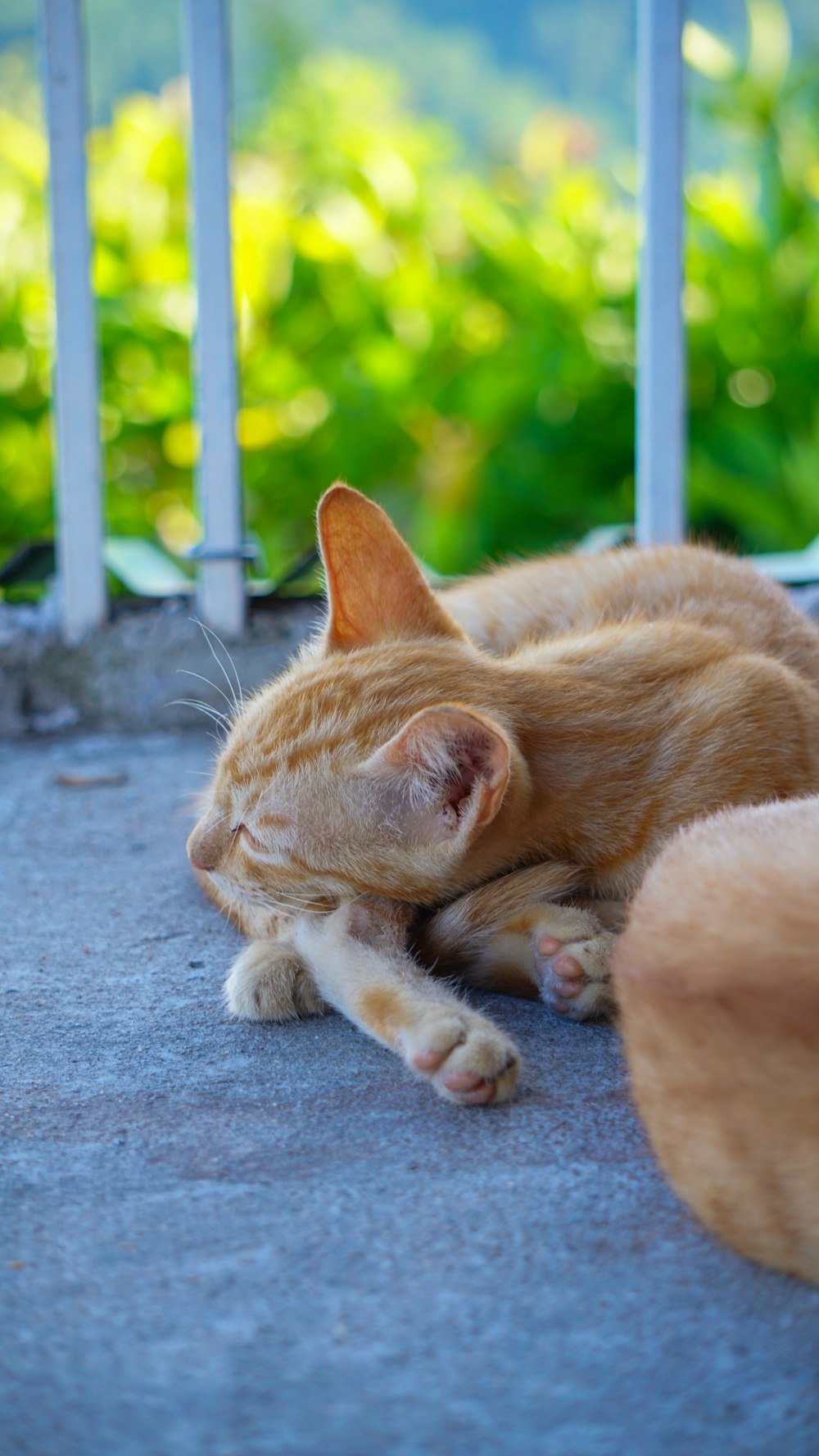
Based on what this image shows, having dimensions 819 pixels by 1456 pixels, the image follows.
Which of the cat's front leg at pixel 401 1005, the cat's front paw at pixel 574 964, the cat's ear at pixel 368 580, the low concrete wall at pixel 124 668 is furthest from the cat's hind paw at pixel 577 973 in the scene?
the low concrete wall at pixel 124 668

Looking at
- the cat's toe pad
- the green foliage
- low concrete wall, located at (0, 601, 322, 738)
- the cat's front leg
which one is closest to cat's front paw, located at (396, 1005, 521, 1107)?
the cat's front leg

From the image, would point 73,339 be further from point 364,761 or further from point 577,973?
point 577,973

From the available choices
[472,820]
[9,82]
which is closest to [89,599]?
[472,820]

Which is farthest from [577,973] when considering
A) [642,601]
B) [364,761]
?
[642,601]

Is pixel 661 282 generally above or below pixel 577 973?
above

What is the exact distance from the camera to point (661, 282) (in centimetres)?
315

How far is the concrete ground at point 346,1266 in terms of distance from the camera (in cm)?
91

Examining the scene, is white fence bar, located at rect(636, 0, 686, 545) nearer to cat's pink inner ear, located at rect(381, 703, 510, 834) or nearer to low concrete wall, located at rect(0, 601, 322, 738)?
low concrete wall, located at rect(0, 601, 322, 738)

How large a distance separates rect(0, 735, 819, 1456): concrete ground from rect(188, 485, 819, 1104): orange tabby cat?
0.29 feet

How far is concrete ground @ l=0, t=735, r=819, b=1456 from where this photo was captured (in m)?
0.91

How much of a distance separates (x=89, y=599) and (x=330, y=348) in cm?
163

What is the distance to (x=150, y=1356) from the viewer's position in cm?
98

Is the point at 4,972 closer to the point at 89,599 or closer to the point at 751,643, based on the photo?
the point at 751,643

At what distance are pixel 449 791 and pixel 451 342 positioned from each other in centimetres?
329
